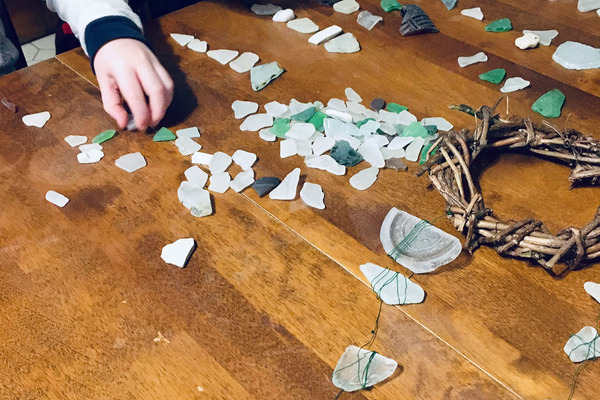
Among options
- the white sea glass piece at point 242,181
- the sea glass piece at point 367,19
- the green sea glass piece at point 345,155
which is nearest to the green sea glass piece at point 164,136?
the white sea glass piece at point 242,181

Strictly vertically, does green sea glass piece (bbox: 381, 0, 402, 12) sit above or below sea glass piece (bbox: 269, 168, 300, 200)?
above

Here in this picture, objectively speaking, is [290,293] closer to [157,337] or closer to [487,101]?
[157,337]

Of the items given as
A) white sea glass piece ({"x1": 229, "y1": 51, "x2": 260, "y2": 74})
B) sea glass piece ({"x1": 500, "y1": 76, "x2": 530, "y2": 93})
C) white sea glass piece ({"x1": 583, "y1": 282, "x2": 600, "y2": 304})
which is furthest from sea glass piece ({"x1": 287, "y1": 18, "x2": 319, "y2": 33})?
white sea glass piece ({"x1": 583, "y1": 282, "x2": 600, "y2": 304})

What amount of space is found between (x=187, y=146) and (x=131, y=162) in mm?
81

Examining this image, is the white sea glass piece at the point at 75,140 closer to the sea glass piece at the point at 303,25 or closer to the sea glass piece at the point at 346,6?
the sea glass piece at the point at 303,25

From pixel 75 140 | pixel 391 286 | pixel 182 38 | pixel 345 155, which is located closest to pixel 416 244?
pixel 391 286

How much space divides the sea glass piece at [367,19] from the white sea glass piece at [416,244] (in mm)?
506

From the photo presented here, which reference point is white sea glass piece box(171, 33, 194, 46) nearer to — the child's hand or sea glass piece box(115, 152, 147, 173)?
the child's hand

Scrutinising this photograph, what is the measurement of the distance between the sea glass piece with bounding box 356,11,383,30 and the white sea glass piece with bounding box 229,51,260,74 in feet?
0.75

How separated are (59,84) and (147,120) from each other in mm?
203

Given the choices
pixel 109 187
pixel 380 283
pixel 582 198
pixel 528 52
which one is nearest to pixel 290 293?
pixel 380 283

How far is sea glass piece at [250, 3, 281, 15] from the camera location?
113 centimetres

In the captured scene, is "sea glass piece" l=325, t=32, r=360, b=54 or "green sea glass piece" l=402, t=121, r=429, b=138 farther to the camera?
"sea glass piece" l=325, t=32, r=360, b=54

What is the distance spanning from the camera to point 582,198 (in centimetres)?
76
